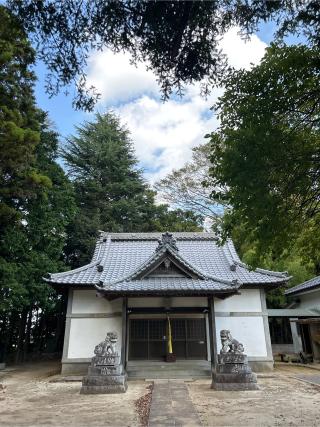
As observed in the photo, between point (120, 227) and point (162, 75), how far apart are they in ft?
70.1

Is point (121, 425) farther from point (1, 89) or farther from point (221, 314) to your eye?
point (1, 89)

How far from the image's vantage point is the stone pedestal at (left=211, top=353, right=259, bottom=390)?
998 cm

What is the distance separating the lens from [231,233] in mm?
7113

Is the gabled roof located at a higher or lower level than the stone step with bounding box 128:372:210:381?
higher

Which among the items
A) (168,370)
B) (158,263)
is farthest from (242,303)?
(168,370)

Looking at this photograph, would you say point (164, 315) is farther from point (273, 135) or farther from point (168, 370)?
point (273, 135)

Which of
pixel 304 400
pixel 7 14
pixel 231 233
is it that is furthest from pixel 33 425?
pixel 7 14

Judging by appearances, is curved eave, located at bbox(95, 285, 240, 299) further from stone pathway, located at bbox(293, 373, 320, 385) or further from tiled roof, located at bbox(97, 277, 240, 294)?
stone pathway, located at bbox(293, 373, 320, 385)

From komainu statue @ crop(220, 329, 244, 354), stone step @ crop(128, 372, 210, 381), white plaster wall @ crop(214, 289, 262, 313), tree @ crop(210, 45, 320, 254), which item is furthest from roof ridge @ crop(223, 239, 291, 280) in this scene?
tree @ crop(210, 45, 320, 254)

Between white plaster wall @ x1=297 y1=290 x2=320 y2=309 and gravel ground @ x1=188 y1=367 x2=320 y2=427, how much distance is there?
25.3 feet

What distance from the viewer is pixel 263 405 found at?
773 cm

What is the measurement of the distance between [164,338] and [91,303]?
3485mm

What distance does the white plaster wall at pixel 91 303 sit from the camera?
1410 cm

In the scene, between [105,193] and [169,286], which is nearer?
[169,286]
